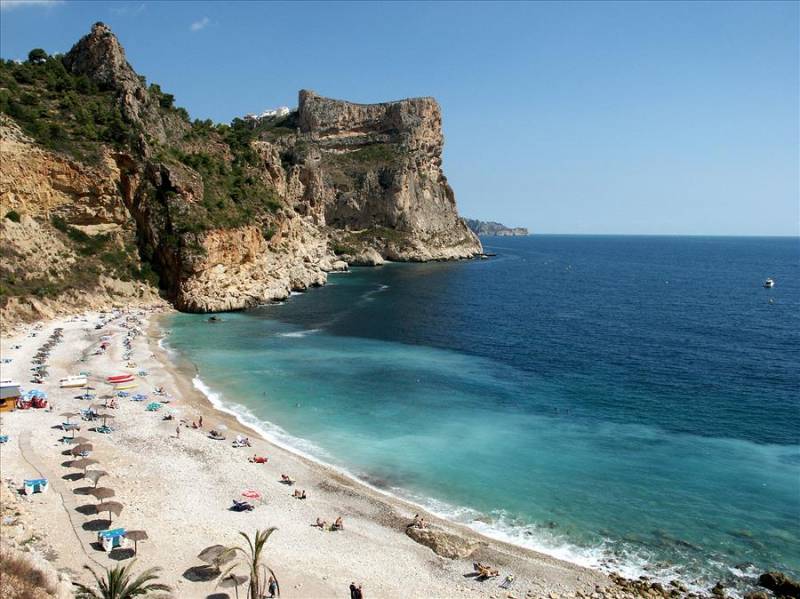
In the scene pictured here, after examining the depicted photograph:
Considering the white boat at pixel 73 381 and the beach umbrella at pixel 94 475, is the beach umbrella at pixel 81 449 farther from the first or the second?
the white boat at pixel 73 381

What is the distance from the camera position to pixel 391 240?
5945 inches

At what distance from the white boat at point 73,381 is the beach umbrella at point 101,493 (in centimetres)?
1850

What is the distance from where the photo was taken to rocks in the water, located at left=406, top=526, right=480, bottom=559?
2233cm

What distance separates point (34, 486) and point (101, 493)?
116 inches

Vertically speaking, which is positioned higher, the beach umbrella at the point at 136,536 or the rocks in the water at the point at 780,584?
the beach umbrella at the point at 136,536

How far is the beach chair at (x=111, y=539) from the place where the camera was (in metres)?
20.1

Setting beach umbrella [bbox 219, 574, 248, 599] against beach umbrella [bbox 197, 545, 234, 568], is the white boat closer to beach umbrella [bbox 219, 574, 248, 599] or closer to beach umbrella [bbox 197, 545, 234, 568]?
beach umbrella [bbox 197, 545, 234, 568]

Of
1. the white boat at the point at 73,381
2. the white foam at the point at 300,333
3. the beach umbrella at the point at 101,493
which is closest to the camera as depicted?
the beach umbrella at the point at 101,493

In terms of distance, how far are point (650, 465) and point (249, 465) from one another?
67.8 feet

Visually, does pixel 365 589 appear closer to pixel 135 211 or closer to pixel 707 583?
pixel 707 583

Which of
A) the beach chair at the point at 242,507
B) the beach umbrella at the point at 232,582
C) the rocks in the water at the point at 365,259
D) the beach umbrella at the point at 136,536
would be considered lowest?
the beach chair at the point at 242,507

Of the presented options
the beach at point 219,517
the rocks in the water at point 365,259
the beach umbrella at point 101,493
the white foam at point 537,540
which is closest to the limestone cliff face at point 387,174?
the rocks in the water at point 365,259

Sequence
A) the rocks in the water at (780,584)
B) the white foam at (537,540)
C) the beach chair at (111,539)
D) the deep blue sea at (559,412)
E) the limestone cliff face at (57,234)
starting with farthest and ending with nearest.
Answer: the limestone cliff face at (57,234), the deep blue sea at (559,412), the white foam at (537,540), the rocks in the water at (780,584), the beach chair at (111,539)

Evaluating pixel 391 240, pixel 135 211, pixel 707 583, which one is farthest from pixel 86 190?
pixel 391 240
